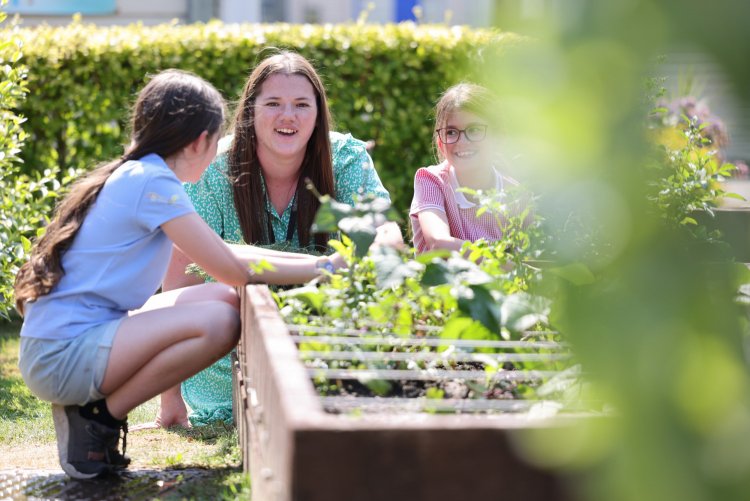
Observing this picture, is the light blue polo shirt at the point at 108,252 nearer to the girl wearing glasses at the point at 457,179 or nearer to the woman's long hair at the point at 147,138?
the woman's long hair at the point at 147,138

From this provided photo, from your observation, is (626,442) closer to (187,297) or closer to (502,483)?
(502,483)

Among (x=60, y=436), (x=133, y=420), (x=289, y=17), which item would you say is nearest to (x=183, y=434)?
(x=133, y=420)

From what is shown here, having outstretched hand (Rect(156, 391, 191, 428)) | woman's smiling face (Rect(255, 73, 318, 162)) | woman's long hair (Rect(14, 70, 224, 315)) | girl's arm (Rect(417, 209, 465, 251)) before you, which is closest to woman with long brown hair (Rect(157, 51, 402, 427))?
woman's smiling face (Rect(255, 73, 318, 162))

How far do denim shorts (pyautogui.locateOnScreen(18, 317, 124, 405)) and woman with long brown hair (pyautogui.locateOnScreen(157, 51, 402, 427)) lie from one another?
1064mm

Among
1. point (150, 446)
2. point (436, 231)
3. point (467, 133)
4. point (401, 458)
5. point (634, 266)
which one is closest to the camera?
point (634, 266)

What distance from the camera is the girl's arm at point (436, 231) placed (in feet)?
12.5

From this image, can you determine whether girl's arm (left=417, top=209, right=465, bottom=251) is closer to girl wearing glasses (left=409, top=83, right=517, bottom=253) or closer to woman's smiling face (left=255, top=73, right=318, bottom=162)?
girl wearing glasses (left=409, top=83, right=517, bottom=253)

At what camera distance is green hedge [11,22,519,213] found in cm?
645

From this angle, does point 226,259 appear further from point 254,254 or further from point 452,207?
point 452,207

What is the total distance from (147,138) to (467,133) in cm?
159

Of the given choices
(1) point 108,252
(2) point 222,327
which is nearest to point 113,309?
(1) point 108,252

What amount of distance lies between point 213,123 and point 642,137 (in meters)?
2.35

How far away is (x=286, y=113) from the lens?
3.79 metres

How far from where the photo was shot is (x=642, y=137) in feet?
2.56
